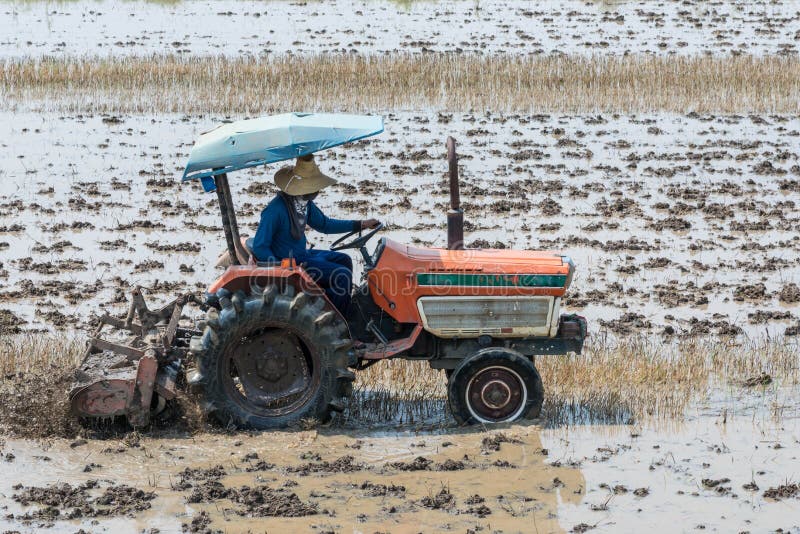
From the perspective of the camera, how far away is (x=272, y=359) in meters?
7.29

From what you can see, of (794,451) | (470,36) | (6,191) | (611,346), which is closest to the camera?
(794,451)

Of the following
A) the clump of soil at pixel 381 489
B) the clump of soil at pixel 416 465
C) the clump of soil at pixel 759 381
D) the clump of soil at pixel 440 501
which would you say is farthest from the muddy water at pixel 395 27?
the clump of soil at pixel 440 501

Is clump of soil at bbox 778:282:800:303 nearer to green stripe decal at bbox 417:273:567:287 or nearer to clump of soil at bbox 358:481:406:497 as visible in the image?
green stripe decal at bbox 417:273:567:287

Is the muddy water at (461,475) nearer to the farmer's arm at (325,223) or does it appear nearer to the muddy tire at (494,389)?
the muddy tire at (494,389)

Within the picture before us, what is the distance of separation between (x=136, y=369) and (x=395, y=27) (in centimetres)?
2036

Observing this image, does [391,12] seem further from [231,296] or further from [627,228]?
[231,296]

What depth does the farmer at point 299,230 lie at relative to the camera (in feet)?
23.6

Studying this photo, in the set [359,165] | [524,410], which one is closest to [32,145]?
[359,165]

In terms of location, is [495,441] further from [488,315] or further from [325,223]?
[325,223]

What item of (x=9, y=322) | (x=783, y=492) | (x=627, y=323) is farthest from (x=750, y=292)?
(x=9, y=322)

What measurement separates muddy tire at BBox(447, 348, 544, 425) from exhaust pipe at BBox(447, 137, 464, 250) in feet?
2.40

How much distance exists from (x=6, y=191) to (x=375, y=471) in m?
8.99

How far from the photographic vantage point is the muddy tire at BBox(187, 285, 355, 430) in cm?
708

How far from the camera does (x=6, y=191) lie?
46.0 ft
